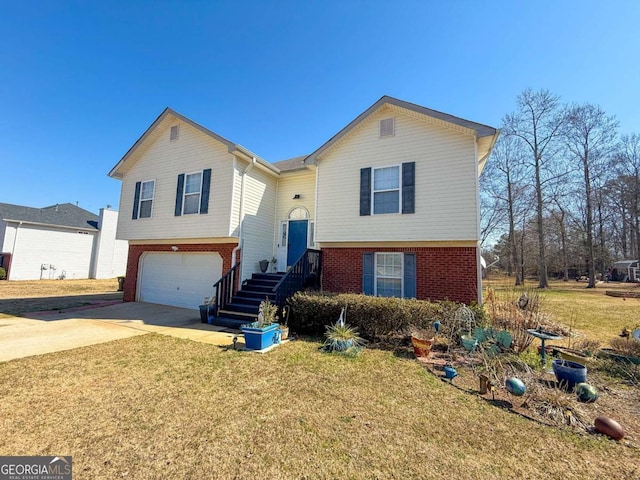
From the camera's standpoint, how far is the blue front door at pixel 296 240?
12.1 meters

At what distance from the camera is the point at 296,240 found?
12.3 meters

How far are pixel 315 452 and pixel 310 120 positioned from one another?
1370 centimetres

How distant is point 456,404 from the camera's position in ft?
13.6

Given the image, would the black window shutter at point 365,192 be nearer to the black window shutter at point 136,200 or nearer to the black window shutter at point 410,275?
the black window shutter at point 410,275

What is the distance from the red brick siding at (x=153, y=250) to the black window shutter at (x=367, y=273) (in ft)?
17.0

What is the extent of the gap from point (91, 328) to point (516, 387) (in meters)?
10.5

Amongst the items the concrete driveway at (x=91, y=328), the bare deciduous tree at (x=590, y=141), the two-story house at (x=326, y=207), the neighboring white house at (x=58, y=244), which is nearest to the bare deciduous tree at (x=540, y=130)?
the bare deciduous tree at (x=590, y=141)

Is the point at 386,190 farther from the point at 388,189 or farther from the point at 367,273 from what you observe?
the point at 367,273

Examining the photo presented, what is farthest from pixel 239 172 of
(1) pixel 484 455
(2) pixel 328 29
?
(1) pixel 484 455

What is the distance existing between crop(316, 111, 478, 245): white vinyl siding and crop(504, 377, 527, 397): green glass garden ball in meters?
4.74

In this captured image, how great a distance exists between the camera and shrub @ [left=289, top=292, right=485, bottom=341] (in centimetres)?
707

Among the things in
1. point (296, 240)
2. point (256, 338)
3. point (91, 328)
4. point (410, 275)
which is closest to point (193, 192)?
point (296, 240)

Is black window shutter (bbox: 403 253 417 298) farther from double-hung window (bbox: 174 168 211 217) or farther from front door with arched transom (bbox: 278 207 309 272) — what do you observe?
double-hung window (bbox: 174 168 211 217)

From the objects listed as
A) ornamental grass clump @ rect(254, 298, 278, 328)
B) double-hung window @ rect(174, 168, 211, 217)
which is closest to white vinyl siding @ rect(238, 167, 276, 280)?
double-hung window @ rect(174, 168, 211, 217)
